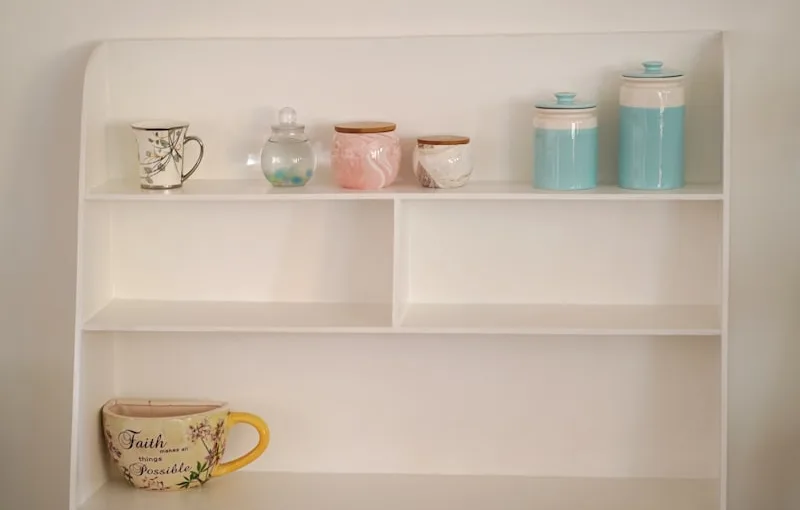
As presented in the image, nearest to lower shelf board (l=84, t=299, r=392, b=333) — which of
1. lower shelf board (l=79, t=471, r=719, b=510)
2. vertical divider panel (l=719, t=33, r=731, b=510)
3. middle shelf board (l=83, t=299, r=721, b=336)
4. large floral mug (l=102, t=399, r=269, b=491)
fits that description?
middle shelf board (l=83, t=299, r=721, b=336)

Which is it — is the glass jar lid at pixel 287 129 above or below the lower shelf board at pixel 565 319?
above

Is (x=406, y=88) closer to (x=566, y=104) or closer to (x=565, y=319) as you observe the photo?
(x=566, y=104)

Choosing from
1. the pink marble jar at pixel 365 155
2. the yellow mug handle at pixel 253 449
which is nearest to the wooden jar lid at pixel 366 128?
the pink marble jar at pixel 365 155

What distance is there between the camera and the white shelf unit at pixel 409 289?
188 centimetres

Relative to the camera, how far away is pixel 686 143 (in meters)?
1.89

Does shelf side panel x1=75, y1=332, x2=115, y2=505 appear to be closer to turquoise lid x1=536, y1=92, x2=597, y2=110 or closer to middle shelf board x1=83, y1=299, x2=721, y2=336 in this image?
middle shelf board x1=83, y1=299, x2=721, y2=336

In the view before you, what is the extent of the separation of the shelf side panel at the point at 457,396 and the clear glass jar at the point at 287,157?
0.99 ft

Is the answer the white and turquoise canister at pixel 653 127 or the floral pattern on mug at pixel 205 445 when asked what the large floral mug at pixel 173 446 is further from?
the white and turquoise canister at pixel 653 127

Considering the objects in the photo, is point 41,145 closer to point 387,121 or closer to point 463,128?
point 387,121

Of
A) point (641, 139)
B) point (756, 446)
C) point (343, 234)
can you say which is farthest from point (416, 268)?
point (756, 446)

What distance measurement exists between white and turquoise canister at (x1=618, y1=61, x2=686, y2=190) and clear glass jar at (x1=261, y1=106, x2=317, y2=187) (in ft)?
1.76

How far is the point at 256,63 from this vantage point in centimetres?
194

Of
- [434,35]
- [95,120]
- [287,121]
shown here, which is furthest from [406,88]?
[95,120]

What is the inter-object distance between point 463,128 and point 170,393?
0.72 metres
